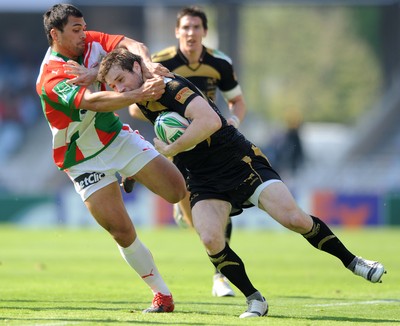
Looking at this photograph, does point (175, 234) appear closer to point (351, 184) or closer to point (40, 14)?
point (351, 184)

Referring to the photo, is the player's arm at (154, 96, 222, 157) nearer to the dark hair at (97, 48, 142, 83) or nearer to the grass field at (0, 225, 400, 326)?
the dark hair at (97, 48, 142, 83)

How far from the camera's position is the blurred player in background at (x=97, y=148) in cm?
883

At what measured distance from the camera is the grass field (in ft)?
27.9

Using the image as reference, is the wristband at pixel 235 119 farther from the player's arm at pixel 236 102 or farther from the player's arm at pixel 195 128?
the player's arm at pixel 195 128

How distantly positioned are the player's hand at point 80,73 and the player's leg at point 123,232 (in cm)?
96

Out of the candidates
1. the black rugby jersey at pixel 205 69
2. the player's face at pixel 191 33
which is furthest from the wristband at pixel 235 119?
the player's face at pixel 191 33

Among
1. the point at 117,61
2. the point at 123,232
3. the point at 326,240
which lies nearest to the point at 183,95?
the point at 117,61

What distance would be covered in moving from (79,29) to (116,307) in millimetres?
2472

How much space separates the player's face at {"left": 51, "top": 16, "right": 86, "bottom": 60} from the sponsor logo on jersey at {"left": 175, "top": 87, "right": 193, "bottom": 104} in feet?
3.54

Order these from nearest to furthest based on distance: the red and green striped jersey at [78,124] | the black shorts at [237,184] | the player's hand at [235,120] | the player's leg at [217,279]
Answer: the black shorts at [237,184], the red and green striped jersey at [78,124], the player's leg at [217,279], the player's hand at [235,120]

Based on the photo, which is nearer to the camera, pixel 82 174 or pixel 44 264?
pixel 82 174

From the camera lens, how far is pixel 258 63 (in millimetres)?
61844

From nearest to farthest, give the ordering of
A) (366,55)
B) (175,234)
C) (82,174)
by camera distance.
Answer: (82,174) → (175,234) → (366,55)

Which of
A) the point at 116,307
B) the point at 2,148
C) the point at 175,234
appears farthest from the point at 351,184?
the point at 116,307
